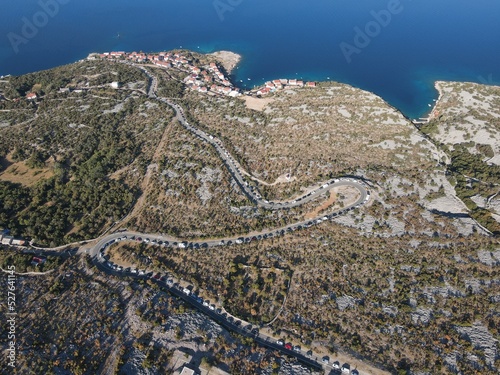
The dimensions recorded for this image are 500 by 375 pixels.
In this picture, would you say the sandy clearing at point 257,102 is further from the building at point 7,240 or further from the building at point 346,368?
the building at point 346,368

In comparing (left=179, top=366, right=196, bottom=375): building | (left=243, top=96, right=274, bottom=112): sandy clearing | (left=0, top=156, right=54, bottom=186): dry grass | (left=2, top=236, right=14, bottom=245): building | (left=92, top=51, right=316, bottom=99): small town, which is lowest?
(left=179, top=366, right=196, bottom=375): building

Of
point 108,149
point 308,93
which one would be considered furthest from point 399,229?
point 108,149

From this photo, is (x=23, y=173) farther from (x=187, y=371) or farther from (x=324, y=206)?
(x=324, y=206)

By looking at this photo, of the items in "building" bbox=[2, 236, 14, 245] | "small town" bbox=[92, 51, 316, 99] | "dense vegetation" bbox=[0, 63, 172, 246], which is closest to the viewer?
"building" bbox=[2, 236, 14, 245]

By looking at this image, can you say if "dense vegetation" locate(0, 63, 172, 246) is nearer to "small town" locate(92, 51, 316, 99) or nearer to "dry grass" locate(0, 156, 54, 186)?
"dry grass" locate(0, 156, 54, 186)

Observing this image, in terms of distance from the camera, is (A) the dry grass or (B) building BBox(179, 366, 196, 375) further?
(A) the dry grass

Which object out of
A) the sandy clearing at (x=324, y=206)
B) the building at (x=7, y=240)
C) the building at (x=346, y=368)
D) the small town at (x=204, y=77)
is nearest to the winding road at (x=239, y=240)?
the sandy clearing at (x=324, y=206)

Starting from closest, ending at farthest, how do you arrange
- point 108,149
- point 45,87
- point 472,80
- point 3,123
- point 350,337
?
1. point 350,337
2. point 108,149
3. point 3,123
4. point 45,87
5. point 472,80

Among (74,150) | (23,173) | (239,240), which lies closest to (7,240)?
(23,173)

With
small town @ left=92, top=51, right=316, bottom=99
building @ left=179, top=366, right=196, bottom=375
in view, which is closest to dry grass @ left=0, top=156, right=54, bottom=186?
small town @ left=92, top=51, right=316, bottom=99

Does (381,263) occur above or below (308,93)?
below

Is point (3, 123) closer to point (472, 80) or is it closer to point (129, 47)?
point (129, 47)
